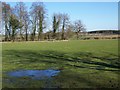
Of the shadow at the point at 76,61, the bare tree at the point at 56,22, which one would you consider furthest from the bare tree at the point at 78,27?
the shadow at the point at 76,61

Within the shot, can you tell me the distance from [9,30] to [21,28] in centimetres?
362

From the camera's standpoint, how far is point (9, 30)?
7294 centimetres

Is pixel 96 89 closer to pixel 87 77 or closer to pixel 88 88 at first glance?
pixel 88 88

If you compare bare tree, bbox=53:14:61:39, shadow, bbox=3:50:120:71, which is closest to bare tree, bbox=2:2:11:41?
bare tree, bbox=53:14:61:39

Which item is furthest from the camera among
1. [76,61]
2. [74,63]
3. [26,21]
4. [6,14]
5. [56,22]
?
[56,22]

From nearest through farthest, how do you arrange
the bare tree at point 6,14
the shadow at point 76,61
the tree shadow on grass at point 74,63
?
1. the tree shadow on grass at point 74,63
2. the shadow at point 76,61
3. the bare tree at point 6,14

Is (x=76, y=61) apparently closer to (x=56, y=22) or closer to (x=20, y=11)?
(x=20, y=11)

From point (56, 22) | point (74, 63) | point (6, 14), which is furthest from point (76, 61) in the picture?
point (56, 22)

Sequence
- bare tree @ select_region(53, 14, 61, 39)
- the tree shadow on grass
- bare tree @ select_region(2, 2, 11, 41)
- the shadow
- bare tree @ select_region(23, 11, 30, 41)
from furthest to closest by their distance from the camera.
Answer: bare tree @ select_region(53, 14, 61, 39) → bare tree @ select_region(23, 11, 30, 41) → bare tree @ select_region(2, 2, 11, 41) → the shadow → the tree shadow on grass

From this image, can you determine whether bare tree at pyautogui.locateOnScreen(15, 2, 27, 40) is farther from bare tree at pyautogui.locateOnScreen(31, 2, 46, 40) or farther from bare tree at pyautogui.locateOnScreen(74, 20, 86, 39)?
bare tree at pyautogui.locateOnScreen(74, 20, 86, 39)

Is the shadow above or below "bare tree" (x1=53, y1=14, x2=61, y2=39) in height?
below

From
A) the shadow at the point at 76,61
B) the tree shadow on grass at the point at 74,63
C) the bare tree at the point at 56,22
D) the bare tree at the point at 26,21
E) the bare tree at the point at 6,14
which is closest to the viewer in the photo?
the tree shadow on grass at the point at 74,63

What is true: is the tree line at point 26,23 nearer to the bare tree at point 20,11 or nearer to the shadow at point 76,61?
the bare tree at point 20,11

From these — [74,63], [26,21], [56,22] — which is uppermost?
[56,22]
